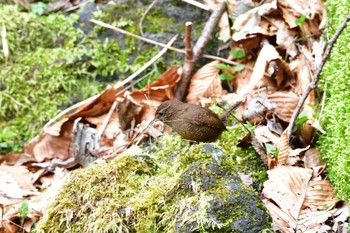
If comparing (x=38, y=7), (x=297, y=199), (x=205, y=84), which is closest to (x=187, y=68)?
(x=205, y=84)

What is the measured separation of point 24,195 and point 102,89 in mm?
1576

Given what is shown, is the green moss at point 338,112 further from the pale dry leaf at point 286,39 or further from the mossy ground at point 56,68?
the mossy ground at point 56,68

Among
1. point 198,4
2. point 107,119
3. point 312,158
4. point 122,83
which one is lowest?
point 107,119

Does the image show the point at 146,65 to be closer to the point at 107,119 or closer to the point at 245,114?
the point at 107,119

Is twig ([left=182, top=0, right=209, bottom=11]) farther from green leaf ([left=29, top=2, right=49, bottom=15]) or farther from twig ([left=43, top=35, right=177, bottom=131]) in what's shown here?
green leaf ([left=29, top=2, right=49, bottom=15])

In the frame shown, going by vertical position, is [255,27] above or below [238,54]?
above

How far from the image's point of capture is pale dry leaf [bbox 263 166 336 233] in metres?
2.89

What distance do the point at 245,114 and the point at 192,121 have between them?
55 cm

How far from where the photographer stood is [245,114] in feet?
13.0

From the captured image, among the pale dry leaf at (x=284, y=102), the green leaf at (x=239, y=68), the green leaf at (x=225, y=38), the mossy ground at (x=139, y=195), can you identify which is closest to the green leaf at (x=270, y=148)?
the mossy ground at (x=139, y=195)

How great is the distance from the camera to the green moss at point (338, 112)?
310 cm

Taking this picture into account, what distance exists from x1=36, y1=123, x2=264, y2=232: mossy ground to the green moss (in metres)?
0.45

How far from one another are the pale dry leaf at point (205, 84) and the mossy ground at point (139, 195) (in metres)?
1.18

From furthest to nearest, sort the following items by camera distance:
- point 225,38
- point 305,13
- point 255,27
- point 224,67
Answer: point 225,38 → point 224,67 → point 255,27 → point 305,13
